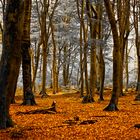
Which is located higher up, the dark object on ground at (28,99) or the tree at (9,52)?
the tree at (9,52)

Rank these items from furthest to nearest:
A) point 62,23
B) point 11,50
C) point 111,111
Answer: point 62,23, point 111,111, point 11,50

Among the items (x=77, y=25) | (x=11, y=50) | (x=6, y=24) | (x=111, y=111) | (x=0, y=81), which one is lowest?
(x=111, y=111)

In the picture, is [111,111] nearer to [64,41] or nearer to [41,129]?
[41,129]

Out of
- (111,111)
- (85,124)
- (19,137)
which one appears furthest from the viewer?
(111,111)

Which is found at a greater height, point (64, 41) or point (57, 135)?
point (64, 41)

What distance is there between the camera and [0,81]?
A: 9953 millimetres

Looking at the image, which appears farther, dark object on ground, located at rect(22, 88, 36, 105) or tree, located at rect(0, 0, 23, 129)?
dark object on ground, located at rect(22, 88, 36, 105)

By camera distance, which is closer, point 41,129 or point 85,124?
point 41,129

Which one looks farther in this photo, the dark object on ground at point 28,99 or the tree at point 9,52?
the dark object on ground at point 28,99

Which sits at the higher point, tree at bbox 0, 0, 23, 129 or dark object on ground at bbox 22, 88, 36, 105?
tree at bbox 0, 0, 23, 129

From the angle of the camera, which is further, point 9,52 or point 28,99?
point 28,99

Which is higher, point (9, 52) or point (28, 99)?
point (9, 52)

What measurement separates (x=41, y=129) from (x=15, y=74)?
1.72 m

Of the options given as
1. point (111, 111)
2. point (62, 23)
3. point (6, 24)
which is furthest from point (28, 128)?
point (62, 23)
